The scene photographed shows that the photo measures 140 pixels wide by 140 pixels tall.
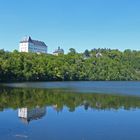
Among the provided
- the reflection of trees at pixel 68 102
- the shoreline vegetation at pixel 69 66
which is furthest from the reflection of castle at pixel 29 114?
the shoreline vegetation at pixel 69 66

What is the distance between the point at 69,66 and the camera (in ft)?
418

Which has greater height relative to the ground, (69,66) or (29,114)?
(69,66)

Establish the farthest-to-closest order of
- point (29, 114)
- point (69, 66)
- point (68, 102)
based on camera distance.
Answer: point (69, 66), point (68, 102), point (29, 114)

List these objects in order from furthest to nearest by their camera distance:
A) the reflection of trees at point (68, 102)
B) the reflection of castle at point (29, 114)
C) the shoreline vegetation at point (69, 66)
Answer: the shoreline vegetation at point (69, 66) < the reflection of trees at point (68, 102) < the reflection of castle at point (29, 114)

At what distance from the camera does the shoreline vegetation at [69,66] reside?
4065 inches

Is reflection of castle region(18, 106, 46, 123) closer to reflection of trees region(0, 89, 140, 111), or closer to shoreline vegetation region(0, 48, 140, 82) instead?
reflection of trees region(0, 89, 140, 111)

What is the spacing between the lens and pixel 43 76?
373ft

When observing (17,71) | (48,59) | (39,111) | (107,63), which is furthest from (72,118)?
(107,63)

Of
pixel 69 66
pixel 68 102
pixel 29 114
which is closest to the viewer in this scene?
pixel 29 114

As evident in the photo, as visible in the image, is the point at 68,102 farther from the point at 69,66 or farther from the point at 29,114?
the point at 69,66

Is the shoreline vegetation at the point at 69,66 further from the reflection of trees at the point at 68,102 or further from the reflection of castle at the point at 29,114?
the reflection of castle at the point at 29,114

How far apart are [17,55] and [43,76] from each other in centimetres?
1142

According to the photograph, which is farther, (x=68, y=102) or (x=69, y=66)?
(x=69, y=66)

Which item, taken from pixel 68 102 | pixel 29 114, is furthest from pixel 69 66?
pixel 29 114
